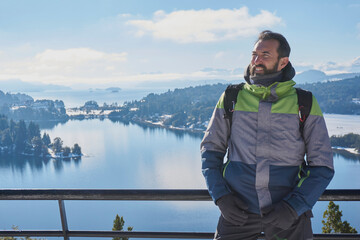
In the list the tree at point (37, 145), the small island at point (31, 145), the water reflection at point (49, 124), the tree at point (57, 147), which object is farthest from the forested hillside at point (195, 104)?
the tree at point (37, 145)

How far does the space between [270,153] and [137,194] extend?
17.8 inches

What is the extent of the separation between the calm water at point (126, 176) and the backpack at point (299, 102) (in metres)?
29.6

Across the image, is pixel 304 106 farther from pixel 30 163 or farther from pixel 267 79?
pixel 30 163

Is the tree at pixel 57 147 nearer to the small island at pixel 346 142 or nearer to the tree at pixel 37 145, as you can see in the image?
the tree at pixel 37 145

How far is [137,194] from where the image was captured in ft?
3.93

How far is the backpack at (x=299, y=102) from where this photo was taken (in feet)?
3.54

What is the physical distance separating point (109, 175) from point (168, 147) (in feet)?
56.7

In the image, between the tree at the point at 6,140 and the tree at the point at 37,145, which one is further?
the tree at the point at 6,140

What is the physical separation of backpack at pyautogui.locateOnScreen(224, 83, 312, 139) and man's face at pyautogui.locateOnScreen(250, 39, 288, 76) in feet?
0.25

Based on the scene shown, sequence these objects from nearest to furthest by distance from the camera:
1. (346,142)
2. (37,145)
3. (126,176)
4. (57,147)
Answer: (126,176) → (346,142) → (57,147) → (37,145)

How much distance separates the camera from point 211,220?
32.8 meters

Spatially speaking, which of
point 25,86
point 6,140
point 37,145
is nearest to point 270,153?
point 37,145

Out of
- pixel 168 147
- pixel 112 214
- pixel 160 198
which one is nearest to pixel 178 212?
pixel 112 214

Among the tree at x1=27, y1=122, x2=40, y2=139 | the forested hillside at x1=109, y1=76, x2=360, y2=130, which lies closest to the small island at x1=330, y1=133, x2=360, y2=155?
the forested hillside at x1=109, y1=76, x2=360, y2=130
